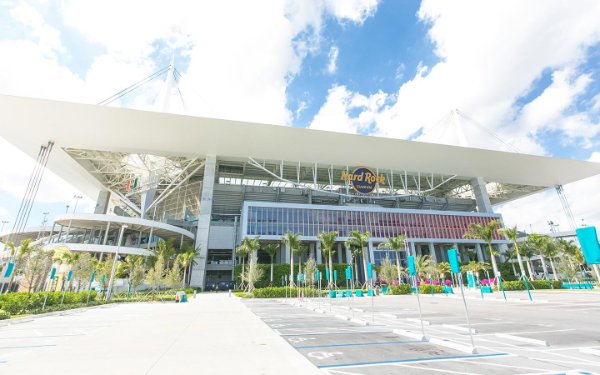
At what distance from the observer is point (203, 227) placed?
50844mm

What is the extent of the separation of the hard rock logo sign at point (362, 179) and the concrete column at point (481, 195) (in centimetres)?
2825

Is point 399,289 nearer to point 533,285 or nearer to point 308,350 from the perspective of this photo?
point 533,285

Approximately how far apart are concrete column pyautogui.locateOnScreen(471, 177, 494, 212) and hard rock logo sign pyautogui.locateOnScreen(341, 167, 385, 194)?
2825cm

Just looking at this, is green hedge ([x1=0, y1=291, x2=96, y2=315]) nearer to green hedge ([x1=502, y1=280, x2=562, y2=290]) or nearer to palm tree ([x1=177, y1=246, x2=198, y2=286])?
palm tree ([x1=177, y1=246, x2=198, y2=286])

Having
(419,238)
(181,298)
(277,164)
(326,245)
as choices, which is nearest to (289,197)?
(277,164)

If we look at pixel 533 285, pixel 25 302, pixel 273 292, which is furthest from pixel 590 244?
pixel 533 285

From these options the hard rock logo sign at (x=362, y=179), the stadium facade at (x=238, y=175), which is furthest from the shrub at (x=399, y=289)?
the hard rock logo sign at (x=362, y=179)

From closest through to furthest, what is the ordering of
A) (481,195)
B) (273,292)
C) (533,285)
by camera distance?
(273,292)
(533,285)
(481,195)

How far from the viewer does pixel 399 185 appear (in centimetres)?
7650

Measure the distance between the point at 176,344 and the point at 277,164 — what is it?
54761 millimetres

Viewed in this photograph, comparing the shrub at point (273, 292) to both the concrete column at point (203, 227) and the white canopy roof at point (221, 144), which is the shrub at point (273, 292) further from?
the white canopy roof at point (221, 144)

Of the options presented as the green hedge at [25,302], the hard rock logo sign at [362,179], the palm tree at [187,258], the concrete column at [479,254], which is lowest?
the green hedge at [25,302]

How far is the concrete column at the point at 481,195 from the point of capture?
66.6 meters

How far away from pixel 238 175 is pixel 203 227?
1876 cm
